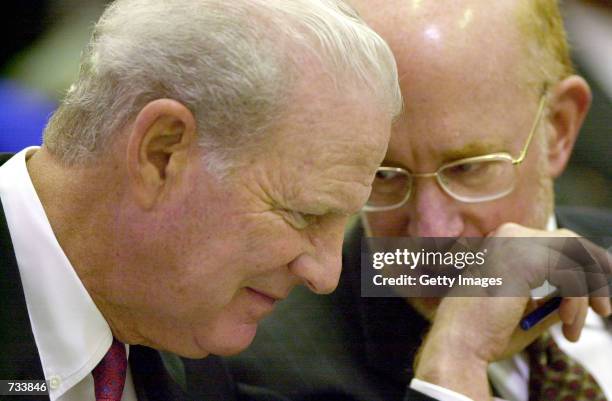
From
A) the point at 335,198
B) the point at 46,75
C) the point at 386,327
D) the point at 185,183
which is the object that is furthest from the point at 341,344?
the point at 46,75

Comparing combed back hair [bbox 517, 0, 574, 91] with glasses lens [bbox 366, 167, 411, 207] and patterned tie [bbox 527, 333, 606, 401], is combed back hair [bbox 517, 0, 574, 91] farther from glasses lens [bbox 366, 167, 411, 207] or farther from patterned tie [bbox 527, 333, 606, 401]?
patterned tie [bbox 527, 333, 606, 401]

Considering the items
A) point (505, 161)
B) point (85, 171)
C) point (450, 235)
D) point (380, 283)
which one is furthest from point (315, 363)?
point (85, 171)

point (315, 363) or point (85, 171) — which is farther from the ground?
point (85, 171)

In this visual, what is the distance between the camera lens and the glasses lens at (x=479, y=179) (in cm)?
163

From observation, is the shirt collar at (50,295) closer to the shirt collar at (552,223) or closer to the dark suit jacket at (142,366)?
the dark suit jacket at (142,366)

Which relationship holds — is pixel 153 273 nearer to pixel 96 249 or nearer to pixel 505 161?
pixel 96 249

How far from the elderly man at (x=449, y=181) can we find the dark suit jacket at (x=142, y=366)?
9 centimetres

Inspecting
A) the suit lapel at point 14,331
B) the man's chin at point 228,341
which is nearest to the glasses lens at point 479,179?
the man's chin at point 228,341

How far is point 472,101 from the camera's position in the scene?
1599mm

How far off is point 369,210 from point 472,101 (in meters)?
0.26

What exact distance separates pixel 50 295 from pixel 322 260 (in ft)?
1.12

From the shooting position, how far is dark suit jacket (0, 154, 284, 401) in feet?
3.93

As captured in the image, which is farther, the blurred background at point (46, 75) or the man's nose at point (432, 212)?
the blurred background at point (46, 75)

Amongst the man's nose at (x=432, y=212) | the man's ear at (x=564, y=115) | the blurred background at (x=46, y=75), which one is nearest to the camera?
the man's nose at (x=432, y=212)
